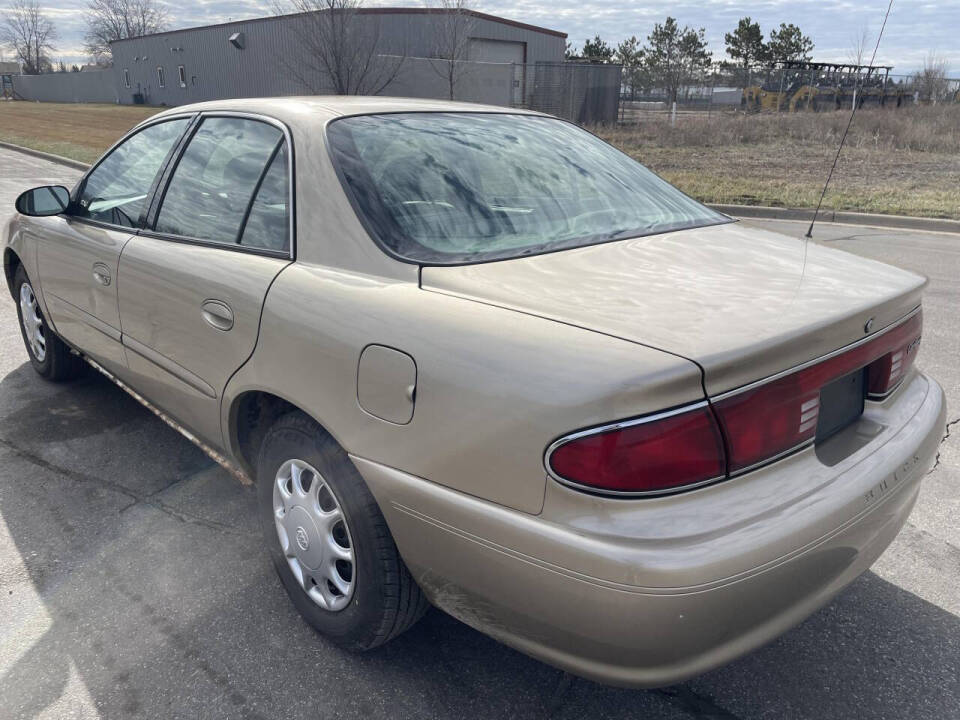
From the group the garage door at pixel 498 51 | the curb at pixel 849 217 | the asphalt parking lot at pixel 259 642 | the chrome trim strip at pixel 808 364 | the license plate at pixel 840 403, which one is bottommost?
the asphalt parking lot at pixel 259 642

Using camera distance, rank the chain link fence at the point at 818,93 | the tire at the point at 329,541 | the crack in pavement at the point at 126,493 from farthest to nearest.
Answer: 1. the chain link fence at the point at 818,93
2. the crack in pavement at the point at 126,493
3. the tire at the point at 329,541

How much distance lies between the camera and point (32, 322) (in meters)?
4.51

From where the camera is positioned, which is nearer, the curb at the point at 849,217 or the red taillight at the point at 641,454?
the red taillight at the point at 641,454

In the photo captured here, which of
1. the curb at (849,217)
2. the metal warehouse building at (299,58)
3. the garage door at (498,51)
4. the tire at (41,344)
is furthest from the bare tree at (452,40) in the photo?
the tire at (41,344)

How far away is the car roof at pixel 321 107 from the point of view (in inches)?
102

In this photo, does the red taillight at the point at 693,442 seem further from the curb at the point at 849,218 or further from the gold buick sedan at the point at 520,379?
the curb at the point at 849,218

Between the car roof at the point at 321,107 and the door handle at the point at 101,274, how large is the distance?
0.77m

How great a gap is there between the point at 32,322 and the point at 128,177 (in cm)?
158

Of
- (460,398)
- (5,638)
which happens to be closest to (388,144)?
(460,398)

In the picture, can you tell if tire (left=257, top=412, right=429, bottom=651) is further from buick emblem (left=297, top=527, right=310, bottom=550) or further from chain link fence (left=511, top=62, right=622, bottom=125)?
chain link fence (left=511, top=62, right=622, bottom=125)

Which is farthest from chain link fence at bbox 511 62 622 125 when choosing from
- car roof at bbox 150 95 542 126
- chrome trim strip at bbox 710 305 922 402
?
chrome trim strip at bbox 710 305 922 402

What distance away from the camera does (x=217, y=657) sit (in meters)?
2.37

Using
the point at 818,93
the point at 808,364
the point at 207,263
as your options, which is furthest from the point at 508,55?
the point at 808,364

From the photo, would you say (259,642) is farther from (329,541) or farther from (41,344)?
(41,344)
